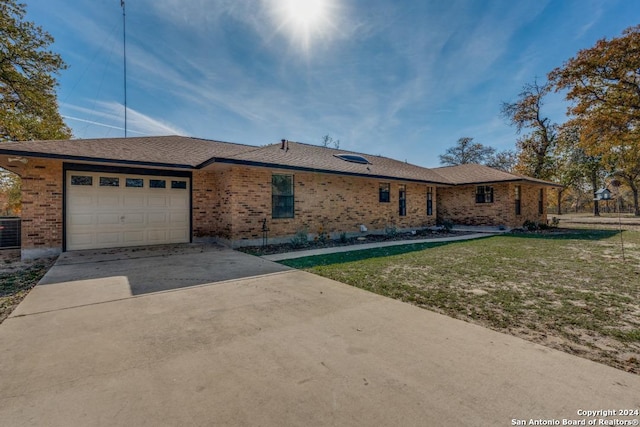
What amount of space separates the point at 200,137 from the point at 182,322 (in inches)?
494

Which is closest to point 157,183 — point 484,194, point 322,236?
point 322,236

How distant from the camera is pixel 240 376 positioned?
91.1 inches

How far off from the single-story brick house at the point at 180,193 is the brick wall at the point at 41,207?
0.8 inches

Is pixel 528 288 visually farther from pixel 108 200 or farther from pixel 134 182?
pixel 108 200

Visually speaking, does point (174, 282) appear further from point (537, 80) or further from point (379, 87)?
point (537, 80)

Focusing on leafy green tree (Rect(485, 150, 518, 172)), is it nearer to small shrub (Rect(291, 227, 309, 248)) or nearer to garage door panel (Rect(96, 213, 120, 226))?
small shrub (Rect(291, 227, 309, 248))

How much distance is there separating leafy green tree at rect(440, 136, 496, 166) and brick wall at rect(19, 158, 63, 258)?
41.6m

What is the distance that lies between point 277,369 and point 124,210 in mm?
9209

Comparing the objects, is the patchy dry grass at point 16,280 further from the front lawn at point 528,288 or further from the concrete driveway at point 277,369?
the front lawn at point 528,288

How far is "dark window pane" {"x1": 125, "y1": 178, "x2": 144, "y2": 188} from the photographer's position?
9.16 meters

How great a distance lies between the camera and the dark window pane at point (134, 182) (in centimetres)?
916

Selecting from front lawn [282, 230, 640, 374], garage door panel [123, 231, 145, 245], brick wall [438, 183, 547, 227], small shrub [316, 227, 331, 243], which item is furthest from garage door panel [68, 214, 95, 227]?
brick wall [438, 183, 547, 227]

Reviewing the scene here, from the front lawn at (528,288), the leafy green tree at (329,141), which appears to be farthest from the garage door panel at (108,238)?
the leafy green tree at (329,141)

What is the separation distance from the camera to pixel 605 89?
56.3ft
